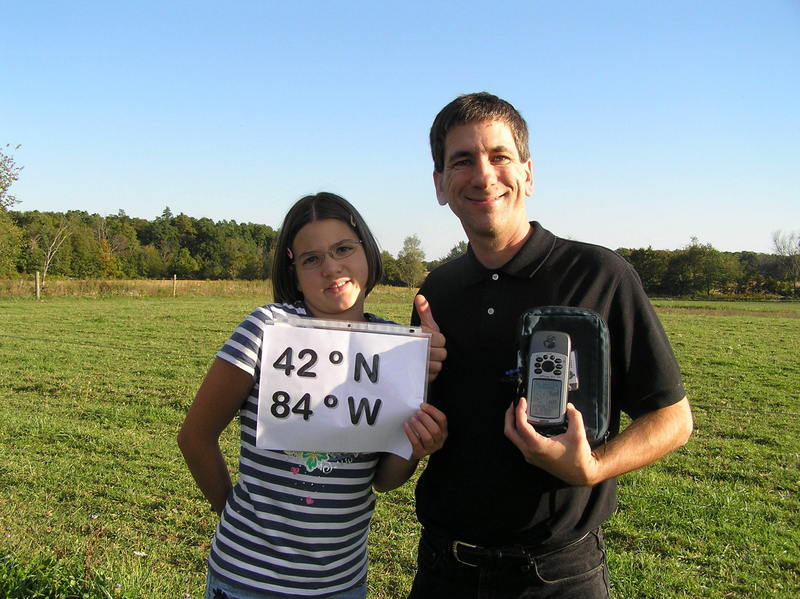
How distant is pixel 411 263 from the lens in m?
73.5

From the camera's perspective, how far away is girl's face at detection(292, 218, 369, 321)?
2.42 meters

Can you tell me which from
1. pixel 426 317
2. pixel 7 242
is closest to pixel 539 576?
pixel 426 317

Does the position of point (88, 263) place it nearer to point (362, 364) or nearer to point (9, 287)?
point (9, 287)

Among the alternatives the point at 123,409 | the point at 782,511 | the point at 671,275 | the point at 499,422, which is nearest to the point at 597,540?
the point at 499,422

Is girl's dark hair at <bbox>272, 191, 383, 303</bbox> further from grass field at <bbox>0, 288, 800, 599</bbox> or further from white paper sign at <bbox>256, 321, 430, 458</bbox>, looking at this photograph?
grass field at <bbox>0, 288, 800, 599</bbox>

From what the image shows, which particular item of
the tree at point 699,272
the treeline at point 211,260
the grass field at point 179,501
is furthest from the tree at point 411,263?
the grass field at point 179,501

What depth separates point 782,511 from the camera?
629 centimetres

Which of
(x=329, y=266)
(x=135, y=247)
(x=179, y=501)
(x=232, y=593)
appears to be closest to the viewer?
(x=232, y=593)

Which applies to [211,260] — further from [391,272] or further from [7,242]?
[7,242]

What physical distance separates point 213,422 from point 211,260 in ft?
327

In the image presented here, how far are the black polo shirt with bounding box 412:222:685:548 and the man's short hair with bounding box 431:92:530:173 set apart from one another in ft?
1.17

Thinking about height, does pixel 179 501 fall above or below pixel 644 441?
below

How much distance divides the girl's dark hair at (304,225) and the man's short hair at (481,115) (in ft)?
1.47

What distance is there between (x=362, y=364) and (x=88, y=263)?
8724cm
